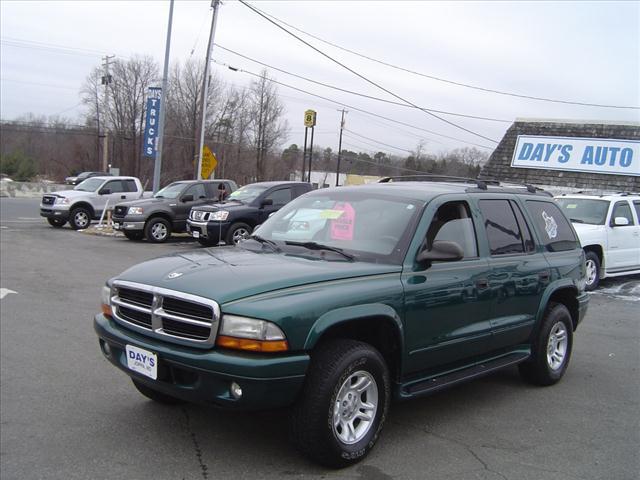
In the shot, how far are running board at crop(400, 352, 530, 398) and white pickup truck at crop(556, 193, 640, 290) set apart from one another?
6.73 m

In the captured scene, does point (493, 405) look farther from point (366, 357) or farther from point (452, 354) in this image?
point (366, 357)

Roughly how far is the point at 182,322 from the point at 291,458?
44.9 inches

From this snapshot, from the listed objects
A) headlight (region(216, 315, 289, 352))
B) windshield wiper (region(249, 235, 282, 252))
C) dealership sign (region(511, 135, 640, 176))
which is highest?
dealership sign (region(511, 135, 640, 176))

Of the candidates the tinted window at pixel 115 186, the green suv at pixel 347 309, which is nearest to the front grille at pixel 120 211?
the tinted window at pixel 115 186

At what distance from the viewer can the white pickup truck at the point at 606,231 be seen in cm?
1088

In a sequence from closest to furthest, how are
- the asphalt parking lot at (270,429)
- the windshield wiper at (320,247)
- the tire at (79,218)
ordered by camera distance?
the asphalt parking lot at (270,429) < the windshield wiper at (320,247) < the tire at (79,218)

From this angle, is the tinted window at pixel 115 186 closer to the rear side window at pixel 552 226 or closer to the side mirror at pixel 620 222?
the side mirror at pixel 620 222

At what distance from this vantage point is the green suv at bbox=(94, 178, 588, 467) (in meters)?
3.16

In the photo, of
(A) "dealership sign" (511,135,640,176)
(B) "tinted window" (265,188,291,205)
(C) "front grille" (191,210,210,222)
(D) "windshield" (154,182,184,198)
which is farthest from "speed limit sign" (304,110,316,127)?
(C) "front grille" (191,210,210,222)

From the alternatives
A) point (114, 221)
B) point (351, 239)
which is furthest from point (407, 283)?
point (114, 221)

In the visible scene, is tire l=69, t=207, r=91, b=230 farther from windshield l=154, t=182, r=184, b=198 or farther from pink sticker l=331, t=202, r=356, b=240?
pink sticker l=331, t=202, r=356, b=240

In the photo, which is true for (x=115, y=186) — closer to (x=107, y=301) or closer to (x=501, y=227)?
(x=107, y=301)

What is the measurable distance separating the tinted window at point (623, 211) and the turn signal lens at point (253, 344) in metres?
10.2

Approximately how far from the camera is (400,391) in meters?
3.82
